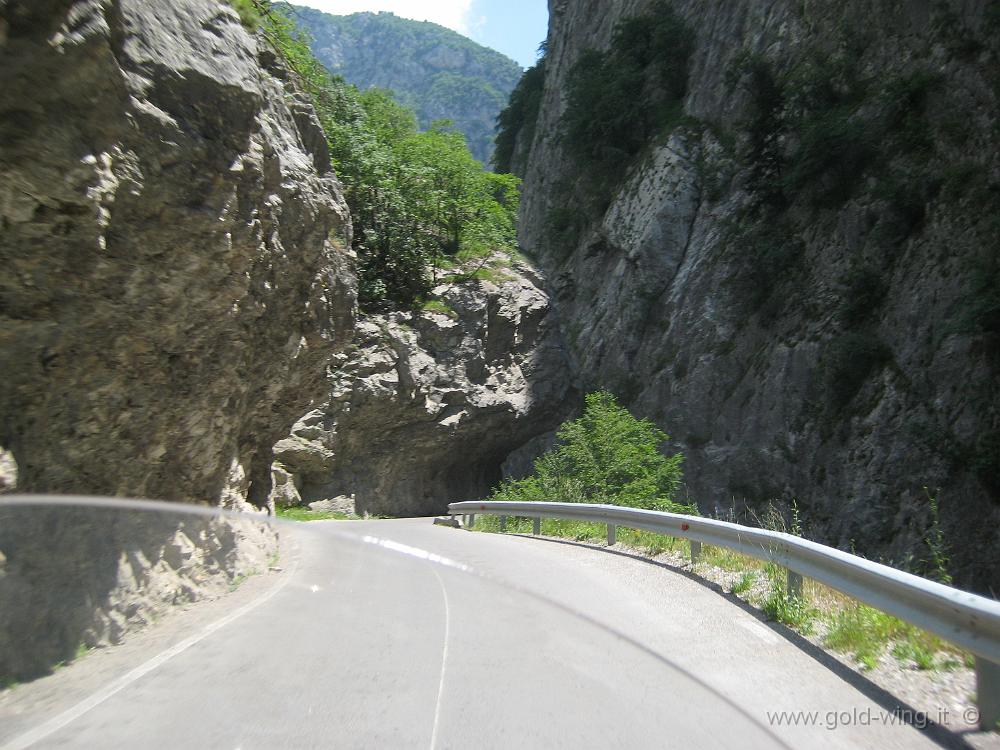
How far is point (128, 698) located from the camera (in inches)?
154

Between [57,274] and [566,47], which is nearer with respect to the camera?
[57,274]

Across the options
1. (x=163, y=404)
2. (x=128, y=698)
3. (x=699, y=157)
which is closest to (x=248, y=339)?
(x=163, y=404)

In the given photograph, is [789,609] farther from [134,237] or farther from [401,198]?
[401,198]

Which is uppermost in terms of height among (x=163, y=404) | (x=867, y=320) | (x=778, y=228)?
(x=778, y=228)

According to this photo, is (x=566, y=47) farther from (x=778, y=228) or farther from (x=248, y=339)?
(x=248, y=339)

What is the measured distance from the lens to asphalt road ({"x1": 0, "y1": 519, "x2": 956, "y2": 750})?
3.51 m

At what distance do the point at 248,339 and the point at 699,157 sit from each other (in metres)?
22.2

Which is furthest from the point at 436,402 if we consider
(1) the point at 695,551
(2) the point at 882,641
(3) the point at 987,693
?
(3) the point at 987,693

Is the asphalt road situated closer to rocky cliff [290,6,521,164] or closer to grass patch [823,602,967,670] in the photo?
grass patch [823,602,967,670]

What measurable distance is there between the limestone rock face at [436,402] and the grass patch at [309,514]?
0.86 meters

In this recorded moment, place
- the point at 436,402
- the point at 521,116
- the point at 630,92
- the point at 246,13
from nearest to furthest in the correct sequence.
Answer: the point at 246,13 < the point at 436,402 < the point at 630,92 < the point at 521,116

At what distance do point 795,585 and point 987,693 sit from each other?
276 centimetres

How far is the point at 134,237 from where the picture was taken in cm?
643

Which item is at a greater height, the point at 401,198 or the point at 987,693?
the point at 401,198
